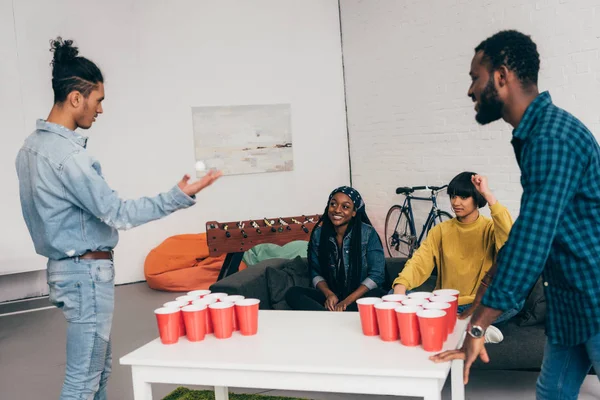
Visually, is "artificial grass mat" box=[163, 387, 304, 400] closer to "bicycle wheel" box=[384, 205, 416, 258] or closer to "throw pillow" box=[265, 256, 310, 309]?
"throw pillow" box=[265, 256, 310, 309]

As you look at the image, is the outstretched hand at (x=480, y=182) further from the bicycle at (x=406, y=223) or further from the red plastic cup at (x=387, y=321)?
the bicycle at (x=406, y=223)

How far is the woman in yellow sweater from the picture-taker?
3.14 metres

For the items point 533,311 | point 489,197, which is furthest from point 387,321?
point 533,311

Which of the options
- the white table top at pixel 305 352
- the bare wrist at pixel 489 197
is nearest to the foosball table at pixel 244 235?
the bare wrist at pixel 489 197

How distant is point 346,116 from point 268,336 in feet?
19.0

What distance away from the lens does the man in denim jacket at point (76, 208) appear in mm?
2059

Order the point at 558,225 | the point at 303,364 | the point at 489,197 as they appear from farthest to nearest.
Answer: the point at 489,197
the point at 303,364
the point at 558,225

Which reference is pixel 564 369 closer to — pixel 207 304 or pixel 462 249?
pixel 207 304

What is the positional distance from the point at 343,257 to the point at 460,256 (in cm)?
77

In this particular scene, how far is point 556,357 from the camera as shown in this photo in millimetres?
1710

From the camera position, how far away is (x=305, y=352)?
72.1 inches

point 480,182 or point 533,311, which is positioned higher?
point 480,182

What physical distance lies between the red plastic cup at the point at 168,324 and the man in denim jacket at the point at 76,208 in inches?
11.4

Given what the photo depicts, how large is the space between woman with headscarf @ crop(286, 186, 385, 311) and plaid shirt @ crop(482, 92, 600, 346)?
200 centimetres
